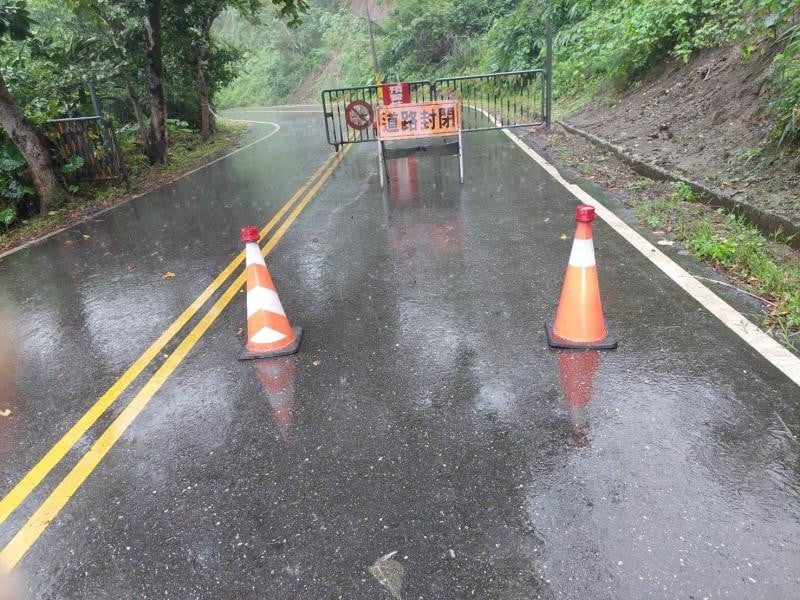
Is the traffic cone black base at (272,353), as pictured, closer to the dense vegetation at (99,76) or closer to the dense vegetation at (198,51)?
the dense vegetation at (198,51)

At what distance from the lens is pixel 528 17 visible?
2308 centimetres

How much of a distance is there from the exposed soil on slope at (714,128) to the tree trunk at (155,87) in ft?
32.1

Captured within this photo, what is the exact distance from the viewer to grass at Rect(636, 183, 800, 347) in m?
4.23

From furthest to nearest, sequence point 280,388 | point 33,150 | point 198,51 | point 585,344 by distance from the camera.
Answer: point 198,51
point 33,150
point 585,344
point 280,388

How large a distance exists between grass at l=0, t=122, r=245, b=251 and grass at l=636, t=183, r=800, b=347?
28.6 feet

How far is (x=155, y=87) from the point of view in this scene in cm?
1341

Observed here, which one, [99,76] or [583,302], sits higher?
[99,76]

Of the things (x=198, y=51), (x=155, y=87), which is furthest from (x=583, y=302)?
(x=198, y=51)

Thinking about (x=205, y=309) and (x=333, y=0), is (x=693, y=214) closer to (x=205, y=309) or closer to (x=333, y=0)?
(x=205, y=309)

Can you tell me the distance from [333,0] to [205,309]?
55.4 m

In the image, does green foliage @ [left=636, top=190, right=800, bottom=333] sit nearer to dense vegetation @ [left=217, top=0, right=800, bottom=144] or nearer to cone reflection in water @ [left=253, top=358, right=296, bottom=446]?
dense vegetation @ [left=217, top=0, right=800, bottom=144]

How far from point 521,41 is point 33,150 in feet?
62.0

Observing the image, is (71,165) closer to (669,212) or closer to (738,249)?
(669,212)

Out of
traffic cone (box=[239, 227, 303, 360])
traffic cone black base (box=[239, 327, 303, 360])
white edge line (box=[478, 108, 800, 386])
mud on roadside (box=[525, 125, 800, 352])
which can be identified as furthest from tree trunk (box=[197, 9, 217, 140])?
traffic cone black base (box=[239, 327, 303, 360])
